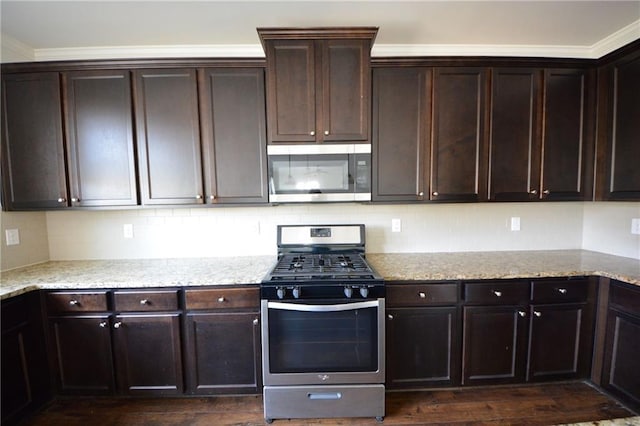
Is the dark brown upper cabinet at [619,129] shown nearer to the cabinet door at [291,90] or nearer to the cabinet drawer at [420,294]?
the cabinet drawer at [420,294]

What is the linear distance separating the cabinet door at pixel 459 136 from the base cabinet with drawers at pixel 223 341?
67.5 inches

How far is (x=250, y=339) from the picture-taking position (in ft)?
6.32

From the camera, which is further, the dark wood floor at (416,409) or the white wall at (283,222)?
the white wall at (283,222)

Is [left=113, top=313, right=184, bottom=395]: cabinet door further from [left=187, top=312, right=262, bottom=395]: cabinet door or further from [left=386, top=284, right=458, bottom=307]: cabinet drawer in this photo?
[left=386, top=284, right=458, bottom=307]: cabinet drawer

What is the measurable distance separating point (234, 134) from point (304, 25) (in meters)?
0.99

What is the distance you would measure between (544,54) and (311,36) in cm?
207

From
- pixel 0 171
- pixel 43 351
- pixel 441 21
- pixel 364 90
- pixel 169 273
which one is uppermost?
pixel 441 21

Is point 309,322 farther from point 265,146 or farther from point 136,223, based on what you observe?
point 136,223

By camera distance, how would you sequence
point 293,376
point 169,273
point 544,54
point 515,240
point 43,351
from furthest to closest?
point 515,240 < point 544,54 < point 169,273 < point 43,351 < point 293,376

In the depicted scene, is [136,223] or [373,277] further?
[136,223]

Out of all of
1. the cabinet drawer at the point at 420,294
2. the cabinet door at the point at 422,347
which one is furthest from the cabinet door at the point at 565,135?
the cabinet door at the point at 422,347

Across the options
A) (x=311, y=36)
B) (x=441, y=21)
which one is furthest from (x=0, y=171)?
(x=441, y=21)

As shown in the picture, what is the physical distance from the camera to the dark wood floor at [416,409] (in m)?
1.81

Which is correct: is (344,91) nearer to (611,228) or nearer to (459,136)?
(459,136)
